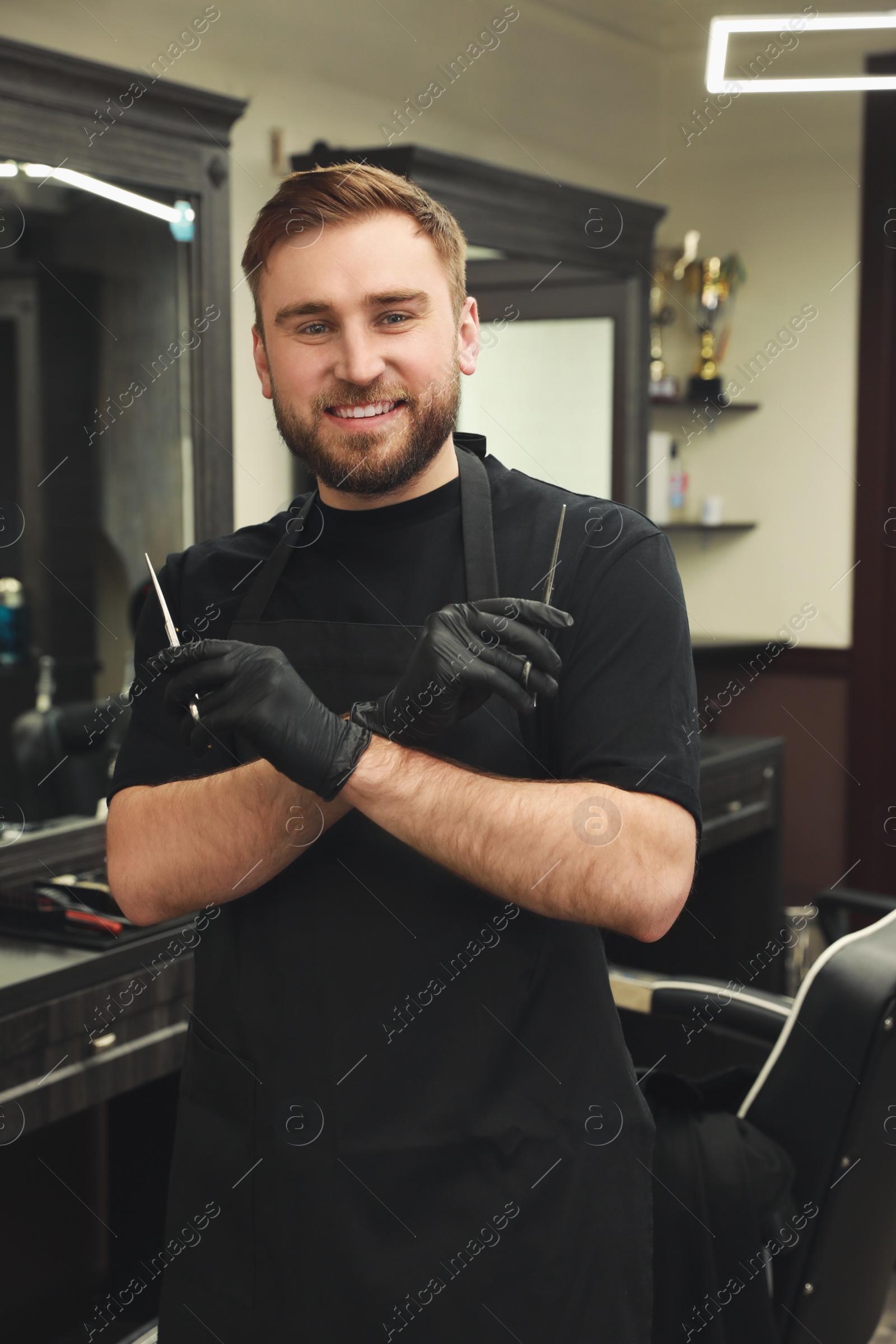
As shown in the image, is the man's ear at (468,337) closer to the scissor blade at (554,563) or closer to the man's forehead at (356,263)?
the man's forehead at (356,263)

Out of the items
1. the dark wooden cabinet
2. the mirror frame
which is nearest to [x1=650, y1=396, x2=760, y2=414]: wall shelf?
the dark wooden cabinet

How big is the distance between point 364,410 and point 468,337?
7.3 inches

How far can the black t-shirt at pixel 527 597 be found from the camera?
1.13 metres

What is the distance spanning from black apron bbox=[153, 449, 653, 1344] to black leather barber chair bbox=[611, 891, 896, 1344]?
1.56ft

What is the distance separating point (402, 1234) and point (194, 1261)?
250 mm

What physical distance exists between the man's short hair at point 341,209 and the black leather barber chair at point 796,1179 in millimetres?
1053

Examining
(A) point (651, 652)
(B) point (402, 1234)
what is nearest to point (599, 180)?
(A) point (651, 652)

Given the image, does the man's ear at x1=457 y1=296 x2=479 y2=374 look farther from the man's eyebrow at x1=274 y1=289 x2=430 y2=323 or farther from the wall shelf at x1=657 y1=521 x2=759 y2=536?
the wall shelf at x1=657 y1=521 x2=759 y2=536

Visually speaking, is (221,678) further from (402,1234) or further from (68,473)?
(68,473)

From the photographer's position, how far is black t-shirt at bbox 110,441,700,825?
3.71ft

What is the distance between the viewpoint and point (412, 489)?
4.30 ft

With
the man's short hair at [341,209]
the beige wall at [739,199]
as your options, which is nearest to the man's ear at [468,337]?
the man's short hair at [341,209]

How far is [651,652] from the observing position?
1.16 m

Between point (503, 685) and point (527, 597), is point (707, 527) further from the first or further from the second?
point (503, 685)
